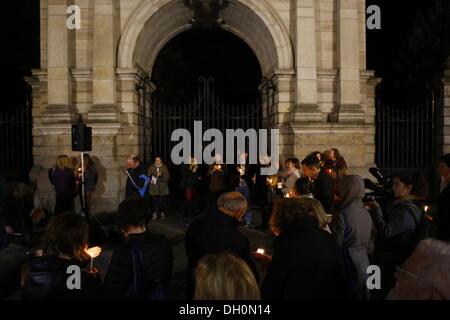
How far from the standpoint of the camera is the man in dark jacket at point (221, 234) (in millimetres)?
3758

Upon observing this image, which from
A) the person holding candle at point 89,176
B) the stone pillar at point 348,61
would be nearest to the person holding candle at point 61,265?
the person holding candle at point 89,176

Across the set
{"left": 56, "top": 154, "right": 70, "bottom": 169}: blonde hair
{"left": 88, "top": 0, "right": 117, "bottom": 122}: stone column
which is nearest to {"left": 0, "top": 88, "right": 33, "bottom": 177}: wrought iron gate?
{"left": 88, "top": 0, "right": 117, "bottom": 122}: stone column

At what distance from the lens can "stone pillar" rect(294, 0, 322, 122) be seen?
484 inches

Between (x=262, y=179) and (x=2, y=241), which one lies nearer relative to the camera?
(x=2, y=241)

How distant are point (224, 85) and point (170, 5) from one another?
60.8 ft

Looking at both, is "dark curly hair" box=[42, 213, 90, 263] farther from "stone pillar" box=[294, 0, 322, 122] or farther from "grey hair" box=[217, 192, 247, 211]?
"stone pillar" box=[294, 0, 322, 122]

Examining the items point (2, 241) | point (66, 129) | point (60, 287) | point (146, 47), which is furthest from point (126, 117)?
point (60, 287)

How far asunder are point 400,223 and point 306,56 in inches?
350

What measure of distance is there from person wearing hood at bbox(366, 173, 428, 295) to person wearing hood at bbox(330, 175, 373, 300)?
17 cm

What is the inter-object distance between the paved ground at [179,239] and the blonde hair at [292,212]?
2006 mm

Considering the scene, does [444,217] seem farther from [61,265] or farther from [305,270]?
[61,265]
